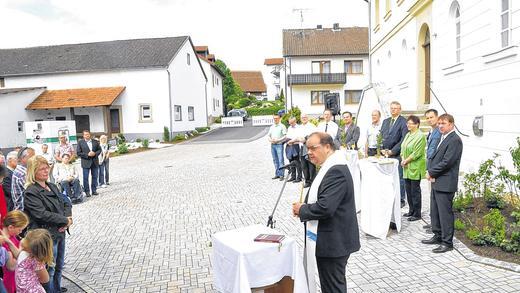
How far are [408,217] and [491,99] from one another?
12.6 ft

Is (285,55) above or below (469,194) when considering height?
above

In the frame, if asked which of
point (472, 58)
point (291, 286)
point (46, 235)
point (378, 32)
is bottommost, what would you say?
point (291, 286)

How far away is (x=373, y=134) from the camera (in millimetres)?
8898

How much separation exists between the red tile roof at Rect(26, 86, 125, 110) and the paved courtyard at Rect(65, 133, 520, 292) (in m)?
18.9

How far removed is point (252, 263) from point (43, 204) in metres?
2.57

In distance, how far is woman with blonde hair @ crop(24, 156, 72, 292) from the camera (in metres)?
4.63

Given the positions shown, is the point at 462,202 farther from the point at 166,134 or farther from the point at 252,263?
the point at 166,134

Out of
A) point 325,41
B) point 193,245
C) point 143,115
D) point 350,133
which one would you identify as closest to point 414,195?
point 350,133

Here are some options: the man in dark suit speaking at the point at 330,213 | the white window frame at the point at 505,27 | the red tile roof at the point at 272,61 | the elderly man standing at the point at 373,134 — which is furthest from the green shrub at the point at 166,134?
the red tile roof at the point at 272,61

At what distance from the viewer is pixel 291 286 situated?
393 cm

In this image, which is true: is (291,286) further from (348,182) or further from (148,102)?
(148,102)

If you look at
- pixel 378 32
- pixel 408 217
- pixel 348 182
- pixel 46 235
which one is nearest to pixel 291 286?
pixel 348 182

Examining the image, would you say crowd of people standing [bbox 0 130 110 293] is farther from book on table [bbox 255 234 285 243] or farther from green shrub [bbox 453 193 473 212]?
green shrub [bbox 453 193 473 212]

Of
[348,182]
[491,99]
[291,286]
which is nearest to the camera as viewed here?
[348,182]
